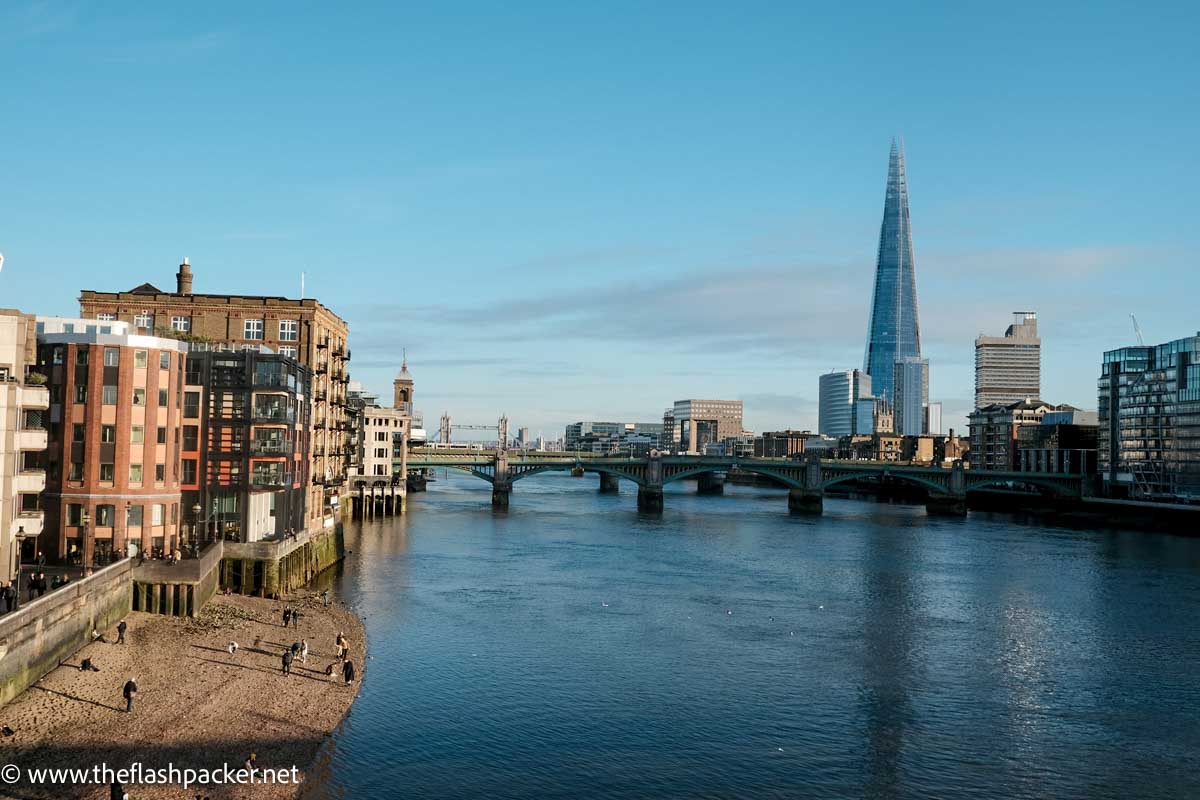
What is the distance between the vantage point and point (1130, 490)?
630 ft

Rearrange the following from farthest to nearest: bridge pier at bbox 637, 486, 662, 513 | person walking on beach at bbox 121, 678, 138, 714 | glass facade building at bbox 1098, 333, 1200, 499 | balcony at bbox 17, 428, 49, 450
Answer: bridge pier at bbox 637, 486, 662, 513
glass facade building at bbox 1098, 333, 1200, 499
balcony at bbox 17, 428, 49, 450
person walking on beach at bbox 121, 678, 138, 714

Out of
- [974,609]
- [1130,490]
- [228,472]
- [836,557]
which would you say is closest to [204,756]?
[228,472]

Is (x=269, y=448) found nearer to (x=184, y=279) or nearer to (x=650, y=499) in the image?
(x=184, y=279)

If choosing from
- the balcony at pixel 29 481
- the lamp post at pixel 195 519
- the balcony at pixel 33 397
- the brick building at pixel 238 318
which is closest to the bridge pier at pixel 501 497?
the brick building at pixel 238 318

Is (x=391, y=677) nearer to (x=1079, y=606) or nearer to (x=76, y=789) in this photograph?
(x=76, y=789)

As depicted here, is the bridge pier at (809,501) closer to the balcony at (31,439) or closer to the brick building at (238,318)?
the brick building at (238,318)

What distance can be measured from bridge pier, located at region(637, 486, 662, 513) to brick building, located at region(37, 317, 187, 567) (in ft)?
407

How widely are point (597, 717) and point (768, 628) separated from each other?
25946 mm

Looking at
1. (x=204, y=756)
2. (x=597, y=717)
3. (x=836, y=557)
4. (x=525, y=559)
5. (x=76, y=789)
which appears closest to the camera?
(x=76, y=789)

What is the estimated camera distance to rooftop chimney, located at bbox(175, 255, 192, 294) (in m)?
110

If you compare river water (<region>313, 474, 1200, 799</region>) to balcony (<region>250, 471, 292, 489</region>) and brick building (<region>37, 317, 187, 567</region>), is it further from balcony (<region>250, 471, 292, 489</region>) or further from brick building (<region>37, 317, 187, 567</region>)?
brick building (<region>37, 317, 187, 567</region>)

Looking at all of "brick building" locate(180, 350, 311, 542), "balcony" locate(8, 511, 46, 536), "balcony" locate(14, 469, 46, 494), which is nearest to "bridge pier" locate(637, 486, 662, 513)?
"brick building" locate(180, 350, 311, 542)

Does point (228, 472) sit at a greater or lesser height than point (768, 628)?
greater

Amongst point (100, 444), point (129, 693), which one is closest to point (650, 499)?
point (100, 444)
